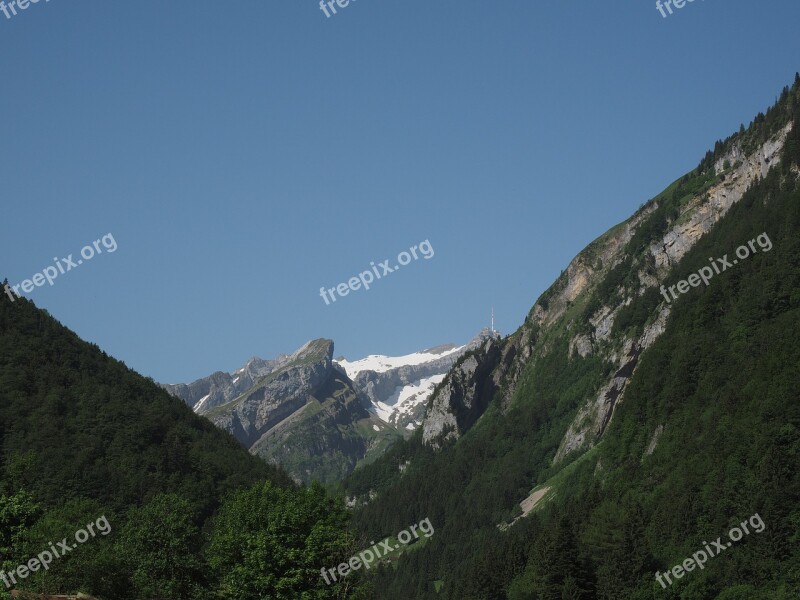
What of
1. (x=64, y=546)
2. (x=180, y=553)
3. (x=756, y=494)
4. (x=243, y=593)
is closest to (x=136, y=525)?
(x=180, y=553)

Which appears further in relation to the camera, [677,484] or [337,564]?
[677,484]

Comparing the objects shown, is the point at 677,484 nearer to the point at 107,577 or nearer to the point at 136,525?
the point at 136,525

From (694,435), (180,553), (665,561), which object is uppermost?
(180,553)

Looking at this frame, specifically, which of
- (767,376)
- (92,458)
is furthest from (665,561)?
(92,458)

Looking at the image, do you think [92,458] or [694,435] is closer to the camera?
[694,435]

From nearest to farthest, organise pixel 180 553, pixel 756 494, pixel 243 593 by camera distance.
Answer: pixel 243 593, pixel 180 553, pixel 756 494

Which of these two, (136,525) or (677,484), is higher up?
(136,525)

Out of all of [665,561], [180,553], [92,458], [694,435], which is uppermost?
[92,458]

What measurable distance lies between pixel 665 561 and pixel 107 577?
8847 centimetres

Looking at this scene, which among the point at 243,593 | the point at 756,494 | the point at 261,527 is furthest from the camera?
the point at 756,494

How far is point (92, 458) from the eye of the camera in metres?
194

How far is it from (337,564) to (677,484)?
3863 inches

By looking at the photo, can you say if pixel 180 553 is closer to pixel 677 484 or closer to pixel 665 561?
pixel 665 561

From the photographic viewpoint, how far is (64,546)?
286 feet
